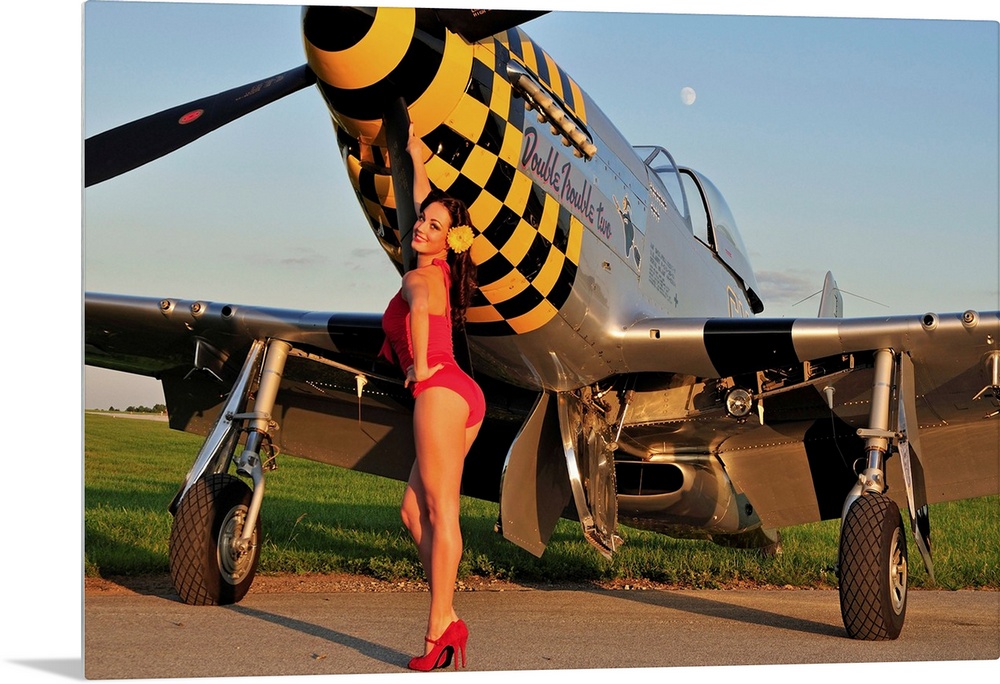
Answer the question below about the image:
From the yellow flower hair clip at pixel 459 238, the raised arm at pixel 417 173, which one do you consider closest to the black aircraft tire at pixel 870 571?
the yellow flower hair clip at pixel 459 238

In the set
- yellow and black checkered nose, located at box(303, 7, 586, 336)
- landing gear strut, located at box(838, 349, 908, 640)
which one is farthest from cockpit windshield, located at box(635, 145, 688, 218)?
landing gear strut, located at box(838, 349, 908, 640)

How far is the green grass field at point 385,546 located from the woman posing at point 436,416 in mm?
A: 2556

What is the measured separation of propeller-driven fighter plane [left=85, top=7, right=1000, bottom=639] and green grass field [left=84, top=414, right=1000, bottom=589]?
706 mm

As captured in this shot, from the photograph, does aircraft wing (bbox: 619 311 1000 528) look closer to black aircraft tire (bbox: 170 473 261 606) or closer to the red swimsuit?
the red swimsuit

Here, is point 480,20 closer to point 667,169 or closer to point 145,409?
point 667,169

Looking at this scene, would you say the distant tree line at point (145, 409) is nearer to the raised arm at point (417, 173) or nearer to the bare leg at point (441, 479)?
the raised arm at point (417, 173)

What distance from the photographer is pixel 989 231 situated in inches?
249

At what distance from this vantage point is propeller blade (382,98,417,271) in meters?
4.33

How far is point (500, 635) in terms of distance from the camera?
5.21m

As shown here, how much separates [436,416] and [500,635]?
1.64 m

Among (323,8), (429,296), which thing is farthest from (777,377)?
(323,8)

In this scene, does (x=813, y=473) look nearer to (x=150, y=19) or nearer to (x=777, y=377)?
(x=777, y=377)

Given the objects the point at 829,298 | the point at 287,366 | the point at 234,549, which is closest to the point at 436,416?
the point at 234,549

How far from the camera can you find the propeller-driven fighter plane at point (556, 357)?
4594 mm
